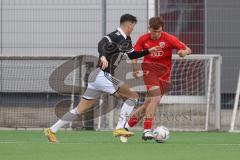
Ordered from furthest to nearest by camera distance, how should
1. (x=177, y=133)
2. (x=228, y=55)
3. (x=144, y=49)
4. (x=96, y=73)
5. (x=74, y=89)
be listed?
(x=228, y=55) < (x=74, y=89) < (x=177, y=133) < (x=144, y=49) < (x=96, y=73)

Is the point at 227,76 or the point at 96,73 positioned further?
the point at 227,76

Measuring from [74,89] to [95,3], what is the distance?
1.91 meters

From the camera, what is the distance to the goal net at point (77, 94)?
18.7 meters

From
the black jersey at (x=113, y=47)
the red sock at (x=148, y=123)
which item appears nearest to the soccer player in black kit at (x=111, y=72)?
the black jersey at (x=113, y=47)

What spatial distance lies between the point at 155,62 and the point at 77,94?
13.5 ft

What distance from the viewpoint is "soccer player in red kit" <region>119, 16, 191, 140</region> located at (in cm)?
1441

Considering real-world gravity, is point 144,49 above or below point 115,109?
above

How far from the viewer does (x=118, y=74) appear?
18.8 m

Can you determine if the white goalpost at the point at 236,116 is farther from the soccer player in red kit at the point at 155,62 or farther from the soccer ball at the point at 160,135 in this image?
the soccer ball at the point at 160,135

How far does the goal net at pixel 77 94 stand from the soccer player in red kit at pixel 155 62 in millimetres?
3686

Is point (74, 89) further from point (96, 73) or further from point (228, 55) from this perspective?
point (96, 73)

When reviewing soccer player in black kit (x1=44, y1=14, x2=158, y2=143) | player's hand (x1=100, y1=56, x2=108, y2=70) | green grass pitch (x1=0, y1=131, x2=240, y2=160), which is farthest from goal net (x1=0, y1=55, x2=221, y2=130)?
player's hand (x1=100, y1=56, x2=108, y2=70)

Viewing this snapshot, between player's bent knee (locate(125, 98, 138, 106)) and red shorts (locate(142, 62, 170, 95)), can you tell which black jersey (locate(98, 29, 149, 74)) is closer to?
player's bent knee (locate(125, 98, 138, 106))

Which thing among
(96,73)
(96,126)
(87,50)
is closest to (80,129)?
(96,126)
